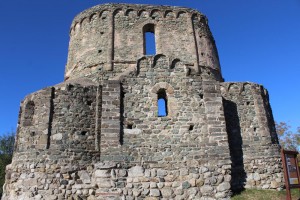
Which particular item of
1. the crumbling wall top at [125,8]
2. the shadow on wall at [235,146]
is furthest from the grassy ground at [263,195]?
the crumbling wall top at [125,8]

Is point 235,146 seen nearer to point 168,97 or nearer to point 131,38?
point 168,97

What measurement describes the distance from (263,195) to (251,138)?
8.23ft

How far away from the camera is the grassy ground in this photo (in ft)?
34.0

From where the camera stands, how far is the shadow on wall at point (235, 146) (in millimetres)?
11360

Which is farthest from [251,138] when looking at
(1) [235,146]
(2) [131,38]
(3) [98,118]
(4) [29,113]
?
(4) [29,113]

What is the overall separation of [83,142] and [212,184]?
16.2ft

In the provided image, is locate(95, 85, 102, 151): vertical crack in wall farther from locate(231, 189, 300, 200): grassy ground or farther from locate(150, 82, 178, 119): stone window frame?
locate(231, 189, 300, 200): grassy ground

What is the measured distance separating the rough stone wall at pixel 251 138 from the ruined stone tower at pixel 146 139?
4cm

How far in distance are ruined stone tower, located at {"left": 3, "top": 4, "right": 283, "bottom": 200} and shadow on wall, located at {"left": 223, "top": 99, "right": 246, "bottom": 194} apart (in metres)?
0.04

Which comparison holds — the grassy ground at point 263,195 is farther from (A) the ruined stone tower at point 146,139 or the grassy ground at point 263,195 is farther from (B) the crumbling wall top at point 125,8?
(B) the crumbling wall top at point 125,8

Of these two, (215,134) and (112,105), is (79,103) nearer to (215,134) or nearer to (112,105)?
(112,105)

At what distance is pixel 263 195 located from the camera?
34.9 ft

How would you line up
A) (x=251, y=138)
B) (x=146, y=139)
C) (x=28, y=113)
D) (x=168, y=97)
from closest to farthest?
(x=146, y=139) → (x=168, y=97) → (x=28, y=113) → (x=251, y=138)

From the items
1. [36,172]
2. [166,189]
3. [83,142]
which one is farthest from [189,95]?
[36,172]
